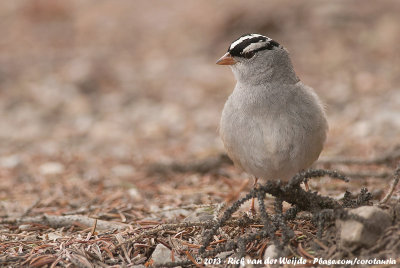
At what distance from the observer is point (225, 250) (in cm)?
302

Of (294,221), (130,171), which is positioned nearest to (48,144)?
(130,171)

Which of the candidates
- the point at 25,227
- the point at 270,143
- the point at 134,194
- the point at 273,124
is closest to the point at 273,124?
the point at 273,124

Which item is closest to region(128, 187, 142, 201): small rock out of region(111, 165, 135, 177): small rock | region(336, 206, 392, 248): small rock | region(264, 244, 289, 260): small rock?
region(111, 165, 135, 177): small rock

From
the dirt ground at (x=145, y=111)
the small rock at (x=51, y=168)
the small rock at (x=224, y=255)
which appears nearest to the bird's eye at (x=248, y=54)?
the dirt ground at (x=145, y=111)

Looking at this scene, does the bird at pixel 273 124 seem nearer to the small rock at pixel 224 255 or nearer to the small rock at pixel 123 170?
the small rock at pixel 224 255

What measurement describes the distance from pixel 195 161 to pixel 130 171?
850 mm

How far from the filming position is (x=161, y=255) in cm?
310

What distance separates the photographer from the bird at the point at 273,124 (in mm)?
3787

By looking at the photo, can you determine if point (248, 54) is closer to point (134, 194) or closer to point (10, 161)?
point (134, 194)

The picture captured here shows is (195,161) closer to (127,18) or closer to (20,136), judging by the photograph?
(20,136)

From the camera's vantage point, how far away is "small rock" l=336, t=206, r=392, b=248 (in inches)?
106

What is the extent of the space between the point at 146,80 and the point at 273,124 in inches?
218

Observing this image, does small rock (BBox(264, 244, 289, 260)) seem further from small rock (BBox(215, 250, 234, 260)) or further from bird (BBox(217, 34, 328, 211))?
bird (BBox(217, 34, 328, 211))

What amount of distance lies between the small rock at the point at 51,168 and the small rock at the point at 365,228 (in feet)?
13.7
